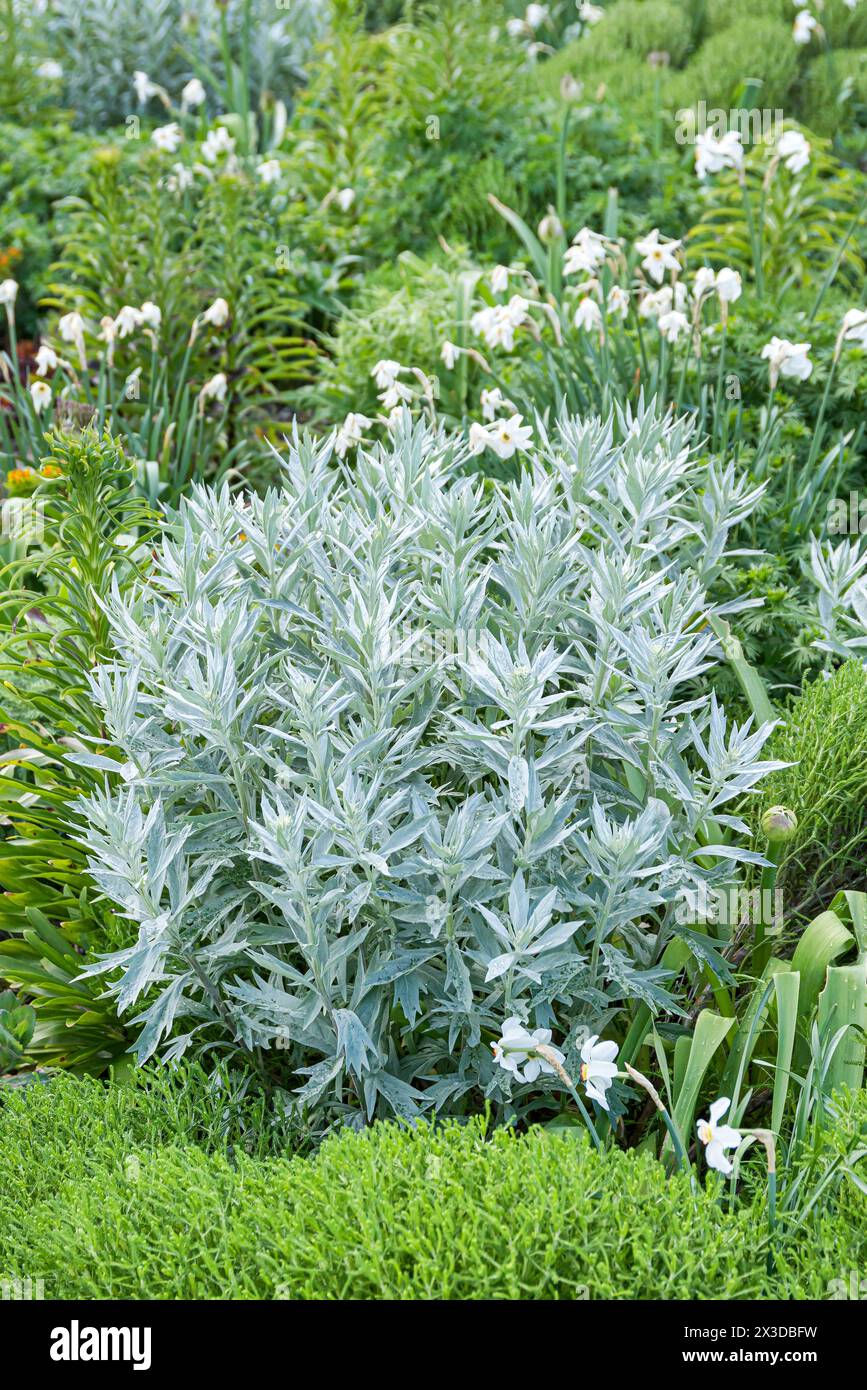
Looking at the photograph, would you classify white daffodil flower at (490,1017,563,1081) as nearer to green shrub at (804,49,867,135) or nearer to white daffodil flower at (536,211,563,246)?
white daffodil flower at (536,211,563,246)

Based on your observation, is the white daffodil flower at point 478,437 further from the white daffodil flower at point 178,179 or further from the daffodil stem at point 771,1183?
the white daffodil flower at point 178,179

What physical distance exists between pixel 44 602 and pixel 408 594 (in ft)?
2.80

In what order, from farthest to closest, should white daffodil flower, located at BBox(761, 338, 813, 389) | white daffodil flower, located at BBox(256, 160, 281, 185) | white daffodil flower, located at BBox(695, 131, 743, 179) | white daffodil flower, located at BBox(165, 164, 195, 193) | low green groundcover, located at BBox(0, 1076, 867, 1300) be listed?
white daffodil flower, located at BBox(256, 160, 281, 185) → white daffodil flower, located at BBox(165, 164, 195, 193) → white daffodil flower, located at BBox(695, 131, 743, 179) → white daffodil flower, located at BBox(761, 338, 813, 389) → low green groundcover, located at BBox(0, 1076, 867, 1300)

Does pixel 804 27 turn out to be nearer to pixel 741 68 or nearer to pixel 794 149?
pixel 741 68

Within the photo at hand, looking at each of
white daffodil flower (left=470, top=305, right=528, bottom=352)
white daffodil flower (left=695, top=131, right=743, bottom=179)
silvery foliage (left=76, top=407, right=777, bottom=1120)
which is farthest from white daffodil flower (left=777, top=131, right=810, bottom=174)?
silvery foliage (left=76, top=407, right=777, bottom=1120)

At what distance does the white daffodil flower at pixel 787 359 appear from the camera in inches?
135

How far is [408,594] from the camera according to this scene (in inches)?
94.9

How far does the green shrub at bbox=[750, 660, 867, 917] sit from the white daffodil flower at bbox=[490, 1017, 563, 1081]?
815 millimetres

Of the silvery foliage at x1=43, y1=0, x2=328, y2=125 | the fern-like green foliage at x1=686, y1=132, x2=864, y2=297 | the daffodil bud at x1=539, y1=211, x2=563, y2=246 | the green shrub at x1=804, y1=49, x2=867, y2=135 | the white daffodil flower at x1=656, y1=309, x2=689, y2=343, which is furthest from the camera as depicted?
the silvery foliage at x1=43, y1=0, x2=328, y2=125

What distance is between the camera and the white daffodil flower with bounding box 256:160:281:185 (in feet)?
19.6

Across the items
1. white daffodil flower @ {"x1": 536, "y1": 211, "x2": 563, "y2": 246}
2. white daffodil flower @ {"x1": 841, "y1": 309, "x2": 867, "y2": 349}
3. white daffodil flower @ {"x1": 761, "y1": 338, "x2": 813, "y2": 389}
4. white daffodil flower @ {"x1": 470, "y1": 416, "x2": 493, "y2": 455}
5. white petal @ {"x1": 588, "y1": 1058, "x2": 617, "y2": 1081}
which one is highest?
white daffodil flower @ {"x1": 536, "y1": 211, "x2": 563, "y2": 246}

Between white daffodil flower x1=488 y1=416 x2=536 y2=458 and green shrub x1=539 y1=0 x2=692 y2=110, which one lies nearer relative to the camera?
white daffodil flower x1=488 y1=416 x2=536 y2=458

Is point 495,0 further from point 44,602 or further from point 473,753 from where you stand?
point 473,753

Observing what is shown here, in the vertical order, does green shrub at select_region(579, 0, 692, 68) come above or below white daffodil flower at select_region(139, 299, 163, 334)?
above
